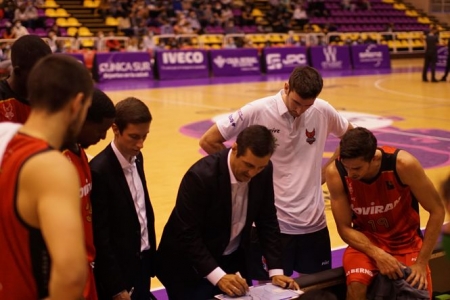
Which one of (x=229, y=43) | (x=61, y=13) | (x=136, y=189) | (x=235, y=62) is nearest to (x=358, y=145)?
(x=136, y=189)

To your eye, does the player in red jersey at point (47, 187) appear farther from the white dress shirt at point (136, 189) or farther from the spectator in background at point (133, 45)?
the spectator in background at point (133, 45)

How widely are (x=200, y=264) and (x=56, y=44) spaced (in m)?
19.4

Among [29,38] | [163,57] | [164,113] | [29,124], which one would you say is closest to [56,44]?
[163,57]

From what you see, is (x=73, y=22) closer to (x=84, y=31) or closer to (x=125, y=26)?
(x=84, y=31)

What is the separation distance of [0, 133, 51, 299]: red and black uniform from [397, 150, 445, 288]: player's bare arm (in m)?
2.62

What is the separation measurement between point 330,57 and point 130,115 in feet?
77.0

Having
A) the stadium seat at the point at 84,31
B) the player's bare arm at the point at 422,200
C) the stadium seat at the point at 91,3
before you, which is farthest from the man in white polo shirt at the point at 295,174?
the stadium seat at the point at 91,3

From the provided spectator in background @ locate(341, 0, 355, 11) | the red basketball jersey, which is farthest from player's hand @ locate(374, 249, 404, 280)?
spectator in background @ locate(341, 0, 355, 11)

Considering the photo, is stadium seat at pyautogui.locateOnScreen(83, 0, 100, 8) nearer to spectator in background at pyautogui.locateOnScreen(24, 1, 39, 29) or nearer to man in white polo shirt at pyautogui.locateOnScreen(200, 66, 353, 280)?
spectator in background at pyautogui.locateOnScreen(24, 1, 39, 29)

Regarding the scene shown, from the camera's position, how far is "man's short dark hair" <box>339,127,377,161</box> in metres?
3.98

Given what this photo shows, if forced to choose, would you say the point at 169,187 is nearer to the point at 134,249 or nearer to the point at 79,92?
the point at 134,249

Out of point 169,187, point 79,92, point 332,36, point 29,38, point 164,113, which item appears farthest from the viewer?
point 332,36

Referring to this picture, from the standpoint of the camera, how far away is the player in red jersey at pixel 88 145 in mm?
3045

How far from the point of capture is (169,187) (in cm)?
862
